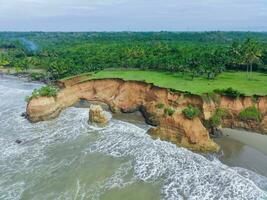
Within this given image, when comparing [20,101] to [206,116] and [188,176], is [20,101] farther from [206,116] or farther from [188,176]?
[188,176]

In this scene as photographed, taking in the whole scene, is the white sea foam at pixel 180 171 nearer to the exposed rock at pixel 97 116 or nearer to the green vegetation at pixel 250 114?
the exposed rock at pixel 97 116

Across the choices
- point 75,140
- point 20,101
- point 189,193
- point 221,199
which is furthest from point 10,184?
point 20,101

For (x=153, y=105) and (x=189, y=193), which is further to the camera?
(x=153, y=105)

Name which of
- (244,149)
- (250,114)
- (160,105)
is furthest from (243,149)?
(160,105)

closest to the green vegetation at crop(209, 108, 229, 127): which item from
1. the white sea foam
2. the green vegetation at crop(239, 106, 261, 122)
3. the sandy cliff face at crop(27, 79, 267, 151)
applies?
the sandy cliff face at crop(27, 79, 267, 151)

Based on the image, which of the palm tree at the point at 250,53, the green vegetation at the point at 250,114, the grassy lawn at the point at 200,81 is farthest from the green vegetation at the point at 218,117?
the palm tree at the point at 250,53

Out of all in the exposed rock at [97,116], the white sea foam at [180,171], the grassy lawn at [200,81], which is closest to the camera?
the white sea foam at [180,171]
